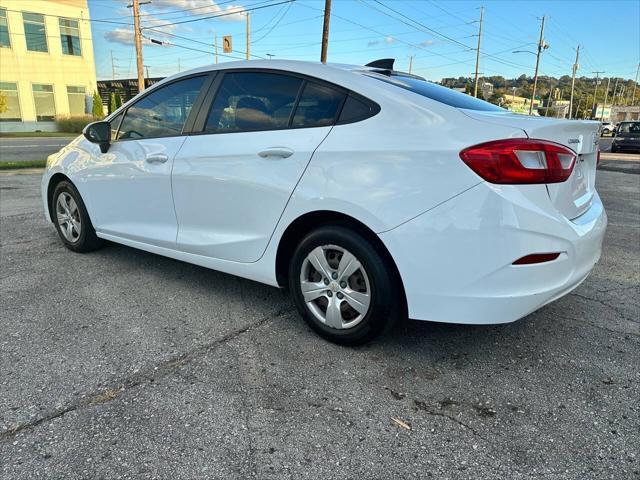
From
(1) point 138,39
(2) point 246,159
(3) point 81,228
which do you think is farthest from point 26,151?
(2) point 246,159

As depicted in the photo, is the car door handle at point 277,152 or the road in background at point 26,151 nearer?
the car door handle at point 277,152

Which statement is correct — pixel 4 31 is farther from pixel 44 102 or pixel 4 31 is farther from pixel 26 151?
pixel 26 151

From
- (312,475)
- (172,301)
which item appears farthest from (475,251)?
(172,301)

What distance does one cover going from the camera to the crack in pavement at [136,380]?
7.26 feet

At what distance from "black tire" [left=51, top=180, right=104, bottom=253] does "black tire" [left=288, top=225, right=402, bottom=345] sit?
2523mm

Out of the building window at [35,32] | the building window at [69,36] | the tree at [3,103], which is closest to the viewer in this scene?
the tree at [3,103]

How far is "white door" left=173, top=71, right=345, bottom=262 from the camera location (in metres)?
2.95

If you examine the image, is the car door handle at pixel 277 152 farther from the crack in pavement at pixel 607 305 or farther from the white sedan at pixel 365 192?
the crack in pavement at pixel 607 305

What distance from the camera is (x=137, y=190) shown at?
3.92 metres

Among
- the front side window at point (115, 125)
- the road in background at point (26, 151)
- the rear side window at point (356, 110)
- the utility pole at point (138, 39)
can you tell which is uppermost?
the utility pole at point (138, 39)

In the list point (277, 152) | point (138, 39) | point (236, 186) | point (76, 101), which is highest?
point (138, 39)

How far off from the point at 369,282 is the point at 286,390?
73 centimetres

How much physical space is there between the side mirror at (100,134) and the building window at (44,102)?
3921 cm

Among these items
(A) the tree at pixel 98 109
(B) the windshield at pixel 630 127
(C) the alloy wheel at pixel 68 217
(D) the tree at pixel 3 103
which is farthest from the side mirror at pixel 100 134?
(A) the tree at pixel 98 109
